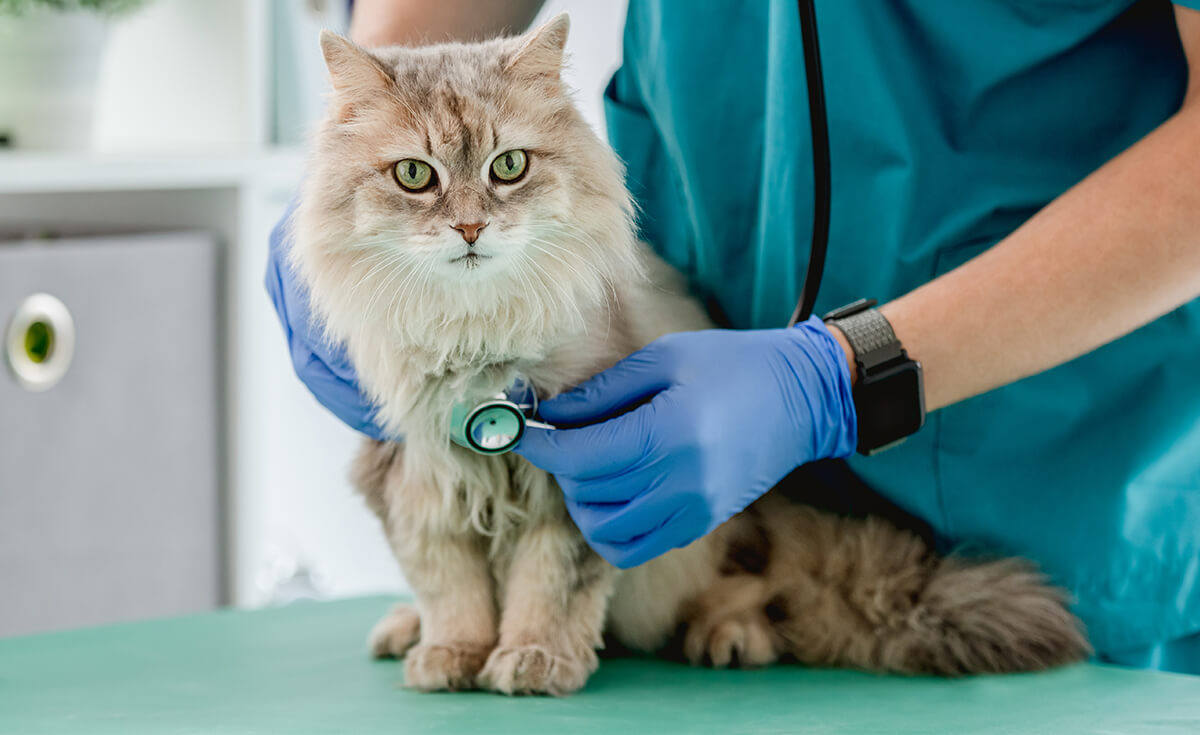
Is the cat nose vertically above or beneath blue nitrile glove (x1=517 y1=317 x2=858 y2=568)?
above

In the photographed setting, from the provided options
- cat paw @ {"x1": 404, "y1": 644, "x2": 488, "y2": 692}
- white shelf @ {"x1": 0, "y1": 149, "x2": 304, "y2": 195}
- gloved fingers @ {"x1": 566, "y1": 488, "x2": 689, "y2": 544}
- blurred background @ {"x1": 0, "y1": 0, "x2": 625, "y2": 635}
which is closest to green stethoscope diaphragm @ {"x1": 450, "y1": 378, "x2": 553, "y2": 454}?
gloved fingers @ {"x1": 566, "y1": 488, "x2": 689, "y2": 544}

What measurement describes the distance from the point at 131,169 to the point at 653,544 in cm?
159

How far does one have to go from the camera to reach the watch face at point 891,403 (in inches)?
40.3

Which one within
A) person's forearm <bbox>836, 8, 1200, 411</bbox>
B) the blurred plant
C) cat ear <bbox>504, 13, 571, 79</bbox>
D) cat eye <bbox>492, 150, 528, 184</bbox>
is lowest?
person's forearm <bbox>836, 8, 1200, 411</bbox>

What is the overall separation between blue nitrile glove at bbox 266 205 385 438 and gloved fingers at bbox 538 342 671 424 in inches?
9.0

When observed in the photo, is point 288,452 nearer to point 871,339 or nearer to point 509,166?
point 509,166

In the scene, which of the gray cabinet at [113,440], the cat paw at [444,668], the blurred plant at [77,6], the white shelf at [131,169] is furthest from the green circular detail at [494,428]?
the blurred plant at [77,6]

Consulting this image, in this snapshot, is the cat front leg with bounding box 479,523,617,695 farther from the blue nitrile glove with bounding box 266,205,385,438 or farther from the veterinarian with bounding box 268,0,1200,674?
the blue nitrile glove with bounding box 266,205,385,438

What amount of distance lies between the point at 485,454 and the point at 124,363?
140 cm

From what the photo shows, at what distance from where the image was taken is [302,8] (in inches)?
94.1

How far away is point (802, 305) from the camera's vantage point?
3.75ft

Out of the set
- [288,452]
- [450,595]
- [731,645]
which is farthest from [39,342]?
[731,645]

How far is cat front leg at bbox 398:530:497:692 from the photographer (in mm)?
1096

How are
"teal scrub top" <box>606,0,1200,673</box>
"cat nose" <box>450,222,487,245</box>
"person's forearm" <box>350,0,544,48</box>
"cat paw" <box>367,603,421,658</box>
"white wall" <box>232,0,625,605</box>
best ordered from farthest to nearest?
"white wall" <box>232,0,625,605</box>, "person's forearm" <box>350,0,544,48</box>, "cat paw" <box>367,603,421,658</box>, "teal scrub top" <box>606,0,1200,673</box>, "cat nose" <box>450,222,487,245</box>
